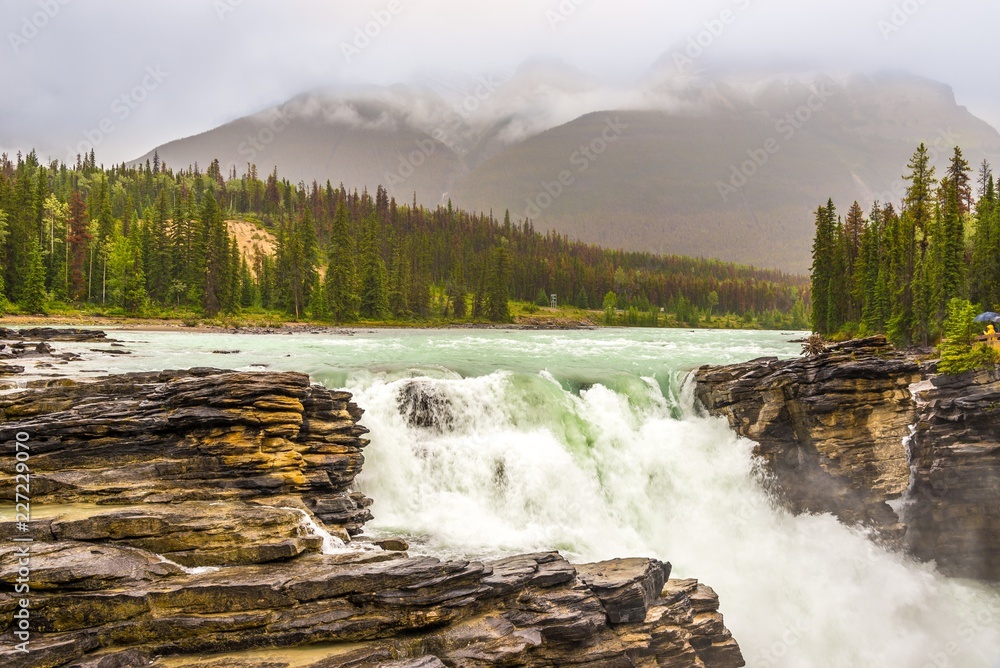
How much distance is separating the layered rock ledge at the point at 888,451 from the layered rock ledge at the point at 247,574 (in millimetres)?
14116

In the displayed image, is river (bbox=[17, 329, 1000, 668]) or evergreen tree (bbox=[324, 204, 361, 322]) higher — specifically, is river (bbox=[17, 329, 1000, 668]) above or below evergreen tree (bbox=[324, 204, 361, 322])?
below

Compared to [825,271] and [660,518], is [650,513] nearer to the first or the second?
[660,518]

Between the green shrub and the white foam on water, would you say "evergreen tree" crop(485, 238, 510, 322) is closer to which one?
the green shrub

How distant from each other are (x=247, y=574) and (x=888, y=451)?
89.7 ft

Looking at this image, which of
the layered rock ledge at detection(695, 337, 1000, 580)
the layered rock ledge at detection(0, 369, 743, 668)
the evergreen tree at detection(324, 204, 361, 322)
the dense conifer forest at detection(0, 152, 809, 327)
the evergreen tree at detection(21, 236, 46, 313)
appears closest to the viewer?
the layered rock ledge at detection(0, 369, 743, 668)

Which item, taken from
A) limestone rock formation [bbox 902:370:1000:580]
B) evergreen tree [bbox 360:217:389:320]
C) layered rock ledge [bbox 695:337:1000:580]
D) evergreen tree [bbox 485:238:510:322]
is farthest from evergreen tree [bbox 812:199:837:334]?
evergreen tree [bbox 360:217:389:320]

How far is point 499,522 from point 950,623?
17738 millimetres

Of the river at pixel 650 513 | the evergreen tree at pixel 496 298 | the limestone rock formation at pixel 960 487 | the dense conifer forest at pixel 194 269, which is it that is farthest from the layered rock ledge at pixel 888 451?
the evergreen tree at pixel 496 298

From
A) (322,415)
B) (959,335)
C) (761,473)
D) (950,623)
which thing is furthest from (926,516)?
(322,415)

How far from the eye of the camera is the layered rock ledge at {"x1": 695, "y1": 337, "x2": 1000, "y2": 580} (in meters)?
25.5

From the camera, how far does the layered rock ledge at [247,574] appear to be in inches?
404

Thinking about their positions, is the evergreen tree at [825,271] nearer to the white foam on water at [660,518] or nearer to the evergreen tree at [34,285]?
the white foam on water at [660,518]

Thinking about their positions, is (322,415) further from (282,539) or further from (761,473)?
(761,473)

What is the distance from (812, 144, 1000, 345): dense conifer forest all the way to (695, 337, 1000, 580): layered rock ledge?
36.9 ft
